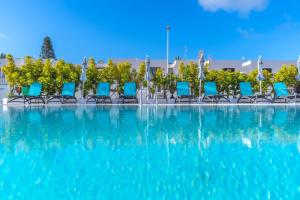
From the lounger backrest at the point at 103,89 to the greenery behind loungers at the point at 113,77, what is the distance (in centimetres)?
128

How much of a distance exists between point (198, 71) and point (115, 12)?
12022 mm

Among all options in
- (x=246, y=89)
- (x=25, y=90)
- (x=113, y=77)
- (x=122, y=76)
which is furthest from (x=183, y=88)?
(x=25, y=90)

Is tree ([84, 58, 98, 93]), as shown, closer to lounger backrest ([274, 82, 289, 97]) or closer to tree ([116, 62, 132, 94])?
tree ([116, 62, 132, 94])

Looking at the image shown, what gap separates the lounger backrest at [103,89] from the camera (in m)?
16.5

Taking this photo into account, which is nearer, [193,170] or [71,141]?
[193,170]

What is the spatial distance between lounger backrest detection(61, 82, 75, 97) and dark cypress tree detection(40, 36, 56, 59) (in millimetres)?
43537

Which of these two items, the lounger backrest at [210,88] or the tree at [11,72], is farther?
the tree at [11,72]

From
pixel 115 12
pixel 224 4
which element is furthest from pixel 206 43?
pixel 115 12

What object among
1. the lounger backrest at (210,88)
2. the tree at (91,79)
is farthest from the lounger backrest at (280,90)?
the tree at (91,79)

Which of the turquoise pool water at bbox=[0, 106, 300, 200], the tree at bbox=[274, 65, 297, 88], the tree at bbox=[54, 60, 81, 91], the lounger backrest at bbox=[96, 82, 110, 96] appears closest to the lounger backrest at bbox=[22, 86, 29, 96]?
the tree at bbox=[54, 60, 81, 91]

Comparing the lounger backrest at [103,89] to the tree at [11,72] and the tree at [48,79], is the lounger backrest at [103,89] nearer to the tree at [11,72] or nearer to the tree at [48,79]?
the tree at [48,79]

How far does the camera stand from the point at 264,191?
2924 mm

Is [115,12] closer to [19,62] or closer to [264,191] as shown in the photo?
[19,62]

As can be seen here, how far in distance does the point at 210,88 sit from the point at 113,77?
5672mm
